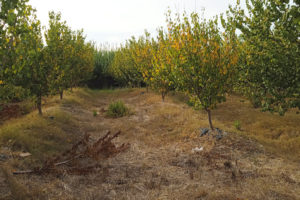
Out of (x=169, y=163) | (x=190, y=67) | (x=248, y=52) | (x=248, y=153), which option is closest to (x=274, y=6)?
(x=248, y=52)

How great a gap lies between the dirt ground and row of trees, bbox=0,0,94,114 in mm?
2506

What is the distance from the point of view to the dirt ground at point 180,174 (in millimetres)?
5648

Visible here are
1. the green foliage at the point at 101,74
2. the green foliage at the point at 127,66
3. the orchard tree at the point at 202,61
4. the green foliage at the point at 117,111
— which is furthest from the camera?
the green foliage at the point at 101,74

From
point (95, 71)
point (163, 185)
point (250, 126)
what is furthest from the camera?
point (95, 71)

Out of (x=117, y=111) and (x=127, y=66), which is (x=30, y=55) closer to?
(x=117, y=111)

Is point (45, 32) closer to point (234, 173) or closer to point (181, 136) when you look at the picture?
point (181, 136)

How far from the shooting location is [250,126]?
12156 mm

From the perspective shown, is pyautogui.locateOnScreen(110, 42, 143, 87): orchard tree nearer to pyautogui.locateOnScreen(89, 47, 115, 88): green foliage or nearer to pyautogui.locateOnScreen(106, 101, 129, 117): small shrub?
pyautogui.locateOnScreen(89, 47, 115, 88): green foliage

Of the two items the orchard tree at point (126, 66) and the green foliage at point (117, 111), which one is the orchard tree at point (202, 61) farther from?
the orchard tree at point (126, 66)

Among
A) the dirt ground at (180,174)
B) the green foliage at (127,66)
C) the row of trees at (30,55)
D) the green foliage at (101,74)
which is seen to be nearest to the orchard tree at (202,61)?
the dirt ground at (180,174)

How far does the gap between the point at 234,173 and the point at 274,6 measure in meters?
5.08

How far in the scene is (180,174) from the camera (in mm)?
7109

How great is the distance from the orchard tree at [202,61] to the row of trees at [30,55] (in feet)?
16.9

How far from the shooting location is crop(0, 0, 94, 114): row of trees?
6043mm
